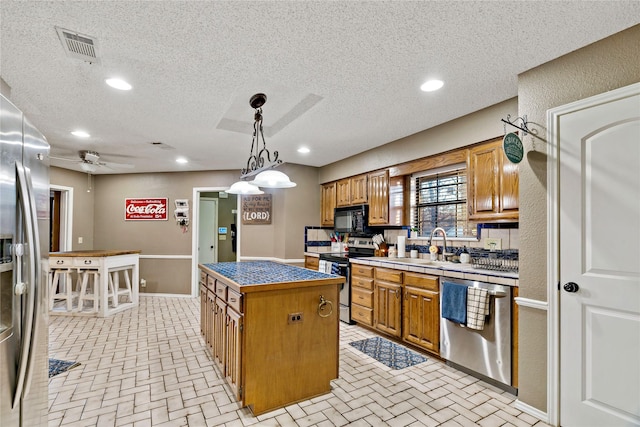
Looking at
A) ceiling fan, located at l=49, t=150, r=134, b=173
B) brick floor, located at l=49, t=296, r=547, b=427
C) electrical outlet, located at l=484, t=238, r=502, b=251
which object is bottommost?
brick floor, located at l=49, t=296, r=547, b=427

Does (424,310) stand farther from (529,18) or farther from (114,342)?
(114,342)

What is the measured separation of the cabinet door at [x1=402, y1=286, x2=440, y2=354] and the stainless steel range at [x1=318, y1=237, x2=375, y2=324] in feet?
3.35

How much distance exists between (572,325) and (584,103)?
1.40 m

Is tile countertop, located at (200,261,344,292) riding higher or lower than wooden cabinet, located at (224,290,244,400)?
higher

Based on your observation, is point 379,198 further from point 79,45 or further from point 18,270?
point 18,270

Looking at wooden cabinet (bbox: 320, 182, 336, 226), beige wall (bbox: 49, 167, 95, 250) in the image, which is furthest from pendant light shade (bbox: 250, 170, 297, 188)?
beige wall (bbox: 49, 167, 95, 250)

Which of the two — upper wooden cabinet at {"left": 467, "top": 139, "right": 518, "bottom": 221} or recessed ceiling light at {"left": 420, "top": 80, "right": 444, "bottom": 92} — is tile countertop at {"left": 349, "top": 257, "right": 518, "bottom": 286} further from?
recessed ceiling light at {"left": 420, "top": 80, "right": 444, "bottom": 92}

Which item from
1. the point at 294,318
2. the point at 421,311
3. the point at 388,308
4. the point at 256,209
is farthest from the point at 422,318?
the point at 256,209

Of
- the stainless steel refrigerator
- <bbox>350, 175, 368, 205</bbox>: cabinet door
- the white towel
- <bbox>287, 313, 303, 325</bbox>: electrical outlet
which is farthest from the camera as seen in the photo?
<bbox>350, 175, 368, 205</bbox>: cabinet door

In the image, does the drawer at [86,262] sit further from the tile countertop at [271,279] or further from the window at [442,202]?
the window at [442,202]

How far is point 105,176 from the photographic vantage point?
625cm

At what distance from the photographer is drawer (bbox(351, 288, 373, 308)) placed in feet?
12.6

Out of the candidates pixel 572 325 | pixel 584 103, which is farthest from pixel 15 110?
pixel 572 325

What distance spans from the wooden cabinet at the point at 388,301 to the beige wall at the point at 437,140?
1446 mm
